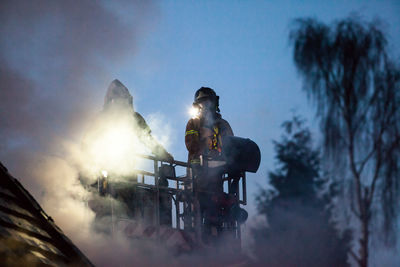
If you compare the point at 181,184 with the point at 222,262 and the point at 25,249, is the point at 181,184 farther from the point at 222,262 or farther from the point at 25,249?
the point at 25,249

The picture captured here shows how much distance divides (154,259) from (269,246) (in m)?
7.51

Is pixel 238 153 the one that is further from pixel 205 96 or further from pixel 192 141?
pixel 205 96

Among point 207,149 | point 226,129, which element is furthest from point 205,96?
point 207,149

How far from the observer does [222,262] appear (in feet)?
43.2

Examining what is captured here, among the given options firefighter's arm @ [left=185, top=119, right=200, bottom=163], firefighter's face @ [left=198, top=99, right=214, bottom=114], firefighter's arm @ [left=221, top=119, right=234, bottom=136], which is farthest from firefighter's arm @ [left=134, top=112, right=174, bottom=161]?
firefighter's arm @ [left=221, top=119, right=234, bottom=136]

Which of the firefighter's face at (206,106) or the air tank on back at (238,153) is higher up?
the firefighter's face at (206,106)

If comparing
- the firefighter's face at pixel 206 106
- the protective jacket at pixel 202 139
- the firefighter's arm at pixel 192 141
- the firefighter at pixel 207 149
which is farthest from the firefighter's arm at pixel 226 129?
the firefighter's arm at pixel 192 141

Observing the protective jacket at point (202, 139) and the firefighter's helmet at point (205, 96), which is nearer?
the protective jacket at point (202, 139)

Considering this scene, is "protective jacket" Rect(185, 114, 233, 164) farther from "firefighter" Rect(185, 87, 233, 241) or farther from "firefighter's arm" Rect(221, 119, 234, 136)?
"firefighter's arm" Rect(221, 119, 234, 136)

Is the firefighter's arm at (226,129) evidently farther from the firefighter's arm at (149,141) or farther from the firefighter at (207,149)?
the firefighter's arm at (149,141)

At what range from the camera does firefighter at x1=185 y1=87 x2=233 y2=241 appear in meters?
13.4

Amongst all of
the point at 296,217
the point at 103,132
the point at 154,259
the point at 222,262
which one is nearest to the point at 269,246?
the point at 296,217

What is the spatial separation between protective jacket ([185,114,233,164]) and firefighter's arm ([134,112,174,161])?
122 centimetres

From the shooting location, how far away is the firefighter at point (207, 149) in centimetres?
1340
